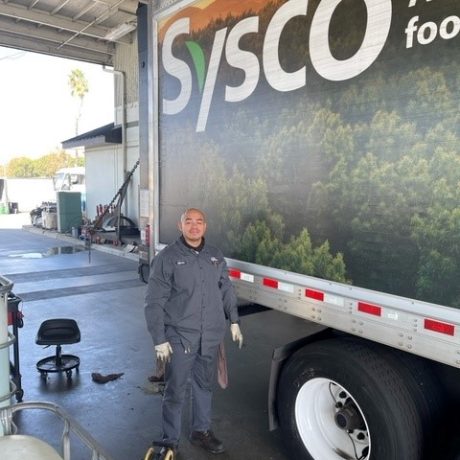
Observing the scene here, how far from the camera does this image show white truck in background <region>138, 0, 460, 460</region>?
2232 millimetres

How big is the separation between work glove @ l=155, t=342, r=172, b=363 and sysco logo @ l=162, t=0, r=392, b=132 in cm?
164

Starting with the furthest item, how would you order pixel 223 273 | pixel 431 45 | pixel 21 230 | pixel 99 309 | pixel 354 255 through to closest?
pixel 21 230, pixel 99 309, pixel 223 273, pixel 354 255, pixel 431 45

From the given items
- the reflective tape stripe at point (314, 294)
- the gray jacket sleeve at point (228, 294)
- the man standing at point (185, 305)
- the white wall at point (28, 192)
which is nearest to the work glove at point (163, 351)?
the man standing at point (185, 305)

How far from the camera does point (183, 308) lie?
3285 mm

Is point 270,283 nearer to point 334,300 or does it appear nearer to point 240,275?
point 240,275

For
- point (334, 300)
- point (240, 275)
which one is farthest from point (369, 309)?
point (240, 275)

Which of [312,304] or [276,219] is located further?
[276,219]

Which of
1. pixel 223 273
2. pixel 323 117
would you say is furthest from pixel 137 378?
pixel 323 117

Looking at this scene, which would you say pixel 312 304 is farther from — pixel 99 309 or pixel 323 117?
pixel 99 309

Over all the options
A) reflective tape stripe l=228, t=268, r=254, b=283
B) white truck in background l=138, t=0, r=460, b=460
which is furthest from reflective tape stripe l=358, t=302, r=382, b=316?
reflective tape stripe l=228, t=268, r=254, b=283

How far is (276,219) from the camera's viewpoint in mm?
3105

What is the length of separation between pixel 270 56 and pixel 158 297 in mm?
1736

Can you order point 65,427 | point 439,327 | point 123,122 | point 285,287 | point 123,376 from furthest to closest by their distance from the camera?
point 123,122 → point 123,376 → point 285,287 → point 439,327 → point 65,427

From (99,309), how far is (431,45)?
6431 millimetres
